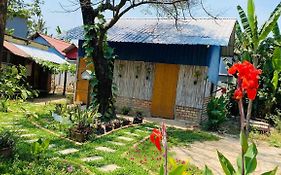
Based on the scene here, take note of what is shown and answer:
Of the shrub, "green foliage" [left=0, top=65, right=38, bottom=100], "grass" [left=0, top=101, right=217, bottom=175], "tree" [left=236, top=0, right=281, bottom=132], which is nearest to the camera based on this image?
"green foliage" [left=0, top=65, right=38, bottom=100]

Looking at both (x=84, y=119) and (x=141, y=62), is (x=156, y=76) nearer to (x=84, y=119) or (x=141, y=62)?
(x=141, y=62)

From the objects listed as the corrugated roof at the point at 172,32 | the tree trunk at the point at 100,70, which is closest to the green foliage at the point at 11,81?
the tree trunk at the point at 100,70

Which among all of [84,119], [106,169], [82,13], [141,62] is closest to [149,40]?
[141,62]

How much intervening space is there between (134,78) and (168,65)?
1866 mm

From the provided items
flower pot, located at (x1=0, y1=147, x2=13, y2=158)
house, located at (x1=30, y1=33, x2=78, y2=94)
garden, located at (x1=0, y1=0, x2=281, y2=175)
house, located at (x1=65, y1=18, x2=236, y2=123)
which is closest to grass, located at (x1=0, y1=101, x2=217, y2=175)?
garden, located at (x1=0, y1=0, x2=281, y2=175)

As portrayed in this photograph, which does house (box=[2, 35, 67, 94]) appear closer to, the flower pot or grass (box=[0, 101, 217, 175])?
grass (box=[0, 101, 217, 175])

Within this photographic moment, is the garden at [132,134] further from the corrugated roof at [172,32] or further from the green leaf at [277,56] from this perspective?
the corrugated roof at [172,32]

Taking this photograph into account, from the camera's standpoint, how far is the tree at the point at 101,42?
1080 cm

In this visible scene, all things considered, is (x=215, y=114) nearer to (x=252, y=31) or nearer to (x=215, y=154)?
(x=215, y=154)

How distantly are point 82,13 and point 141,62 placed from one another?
13.8ft

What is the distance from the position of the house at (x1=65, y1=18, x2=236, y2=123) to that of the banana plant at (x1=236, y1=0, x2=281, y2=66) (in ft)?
2.29

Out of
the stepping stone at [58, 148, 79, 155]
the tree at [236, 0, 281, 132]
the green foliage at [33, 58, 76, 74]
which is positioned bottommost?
the stepping stone at [58, 148, 79, 155]

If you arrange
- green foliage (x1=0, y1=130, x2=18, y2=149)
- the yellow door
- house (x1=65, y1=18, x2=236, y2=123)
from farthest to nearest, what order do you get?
the yellow door → house (x1=65, y1=18, x2=236, y2=123) → green foliage (x1=0, y1=130, x2=18, y2=149)

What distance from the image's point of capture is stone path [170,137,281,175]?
740 cm
